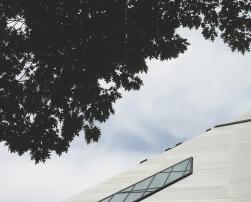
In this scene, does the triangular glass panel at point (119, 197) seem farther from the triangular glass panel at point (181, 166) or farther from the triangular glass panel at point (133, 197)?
the triangular glass panel at point (181, 166)

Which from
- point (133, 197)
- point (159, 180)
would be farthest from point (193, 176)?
point (133, 197)

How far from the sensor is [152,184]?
699 inches

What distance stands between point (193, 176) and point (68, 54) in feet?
38.8

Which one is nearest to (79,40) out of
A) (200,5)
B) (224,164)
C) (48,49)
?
(48,49)

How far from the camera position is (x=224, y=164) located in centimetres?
1805

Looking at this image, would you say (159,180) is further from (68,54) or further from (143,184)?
(68,54)

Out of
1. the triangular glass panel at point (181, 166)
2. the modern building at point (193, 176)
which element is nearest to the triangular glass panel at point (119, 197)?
the modern building at point (193, 176)

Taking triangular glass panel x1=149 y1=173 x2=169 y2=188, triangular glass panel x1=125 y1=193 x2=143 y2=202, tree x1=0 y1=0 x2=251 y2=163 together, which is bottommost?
triangular glass panel x1=125 y1=193 x2=143 y2=202

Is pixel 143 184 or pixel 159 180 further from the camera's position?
pixel 143 184

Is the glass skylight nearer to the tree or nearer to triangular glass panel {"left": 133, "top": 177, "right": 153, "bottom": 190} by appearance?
triangular glass panel {"left": 133, "top": 177, "right": 153, "bottom": 190}

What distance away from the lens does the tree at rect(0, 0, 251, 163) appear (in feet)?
22.5

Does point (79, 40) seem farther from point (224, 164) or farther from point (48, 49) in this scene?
point (224, 164)

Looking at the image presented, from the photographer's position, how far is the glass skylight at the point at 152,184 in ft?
54.3

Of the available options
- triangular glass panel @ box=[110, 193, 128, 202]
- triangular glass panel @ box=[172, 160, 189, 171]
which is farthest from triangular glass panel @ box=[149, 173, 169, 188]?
Answer: triangular glass panel @ box=[110, 193, 128, 202]
